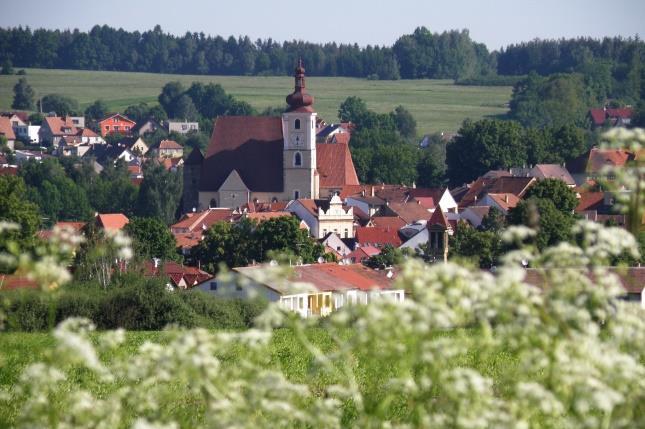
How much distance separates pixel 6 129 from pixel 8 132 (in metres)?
1.11

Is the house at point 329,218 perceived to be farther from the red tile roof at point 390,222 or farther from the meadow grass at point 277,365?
the meadow grass at point 277,365

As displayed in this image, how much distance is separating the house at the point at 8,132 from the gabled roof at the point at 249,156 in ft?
184

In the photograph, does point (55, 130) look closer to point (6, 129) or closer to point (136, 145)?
point (6, 129)

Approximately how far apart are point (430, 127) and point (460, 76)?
54.5 metres

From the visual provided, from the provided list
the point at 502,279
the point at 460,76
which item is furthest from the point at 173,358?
the point at 460,76

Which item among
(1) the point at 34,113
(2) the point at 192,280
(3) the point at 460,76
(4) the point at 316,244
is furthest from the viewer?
(3) the point at 460,76

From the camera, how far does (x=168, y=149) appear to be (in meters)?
134

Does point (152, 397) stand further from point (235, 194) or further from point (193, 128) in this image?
point (193, 128)

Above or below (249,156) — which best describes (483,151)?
below

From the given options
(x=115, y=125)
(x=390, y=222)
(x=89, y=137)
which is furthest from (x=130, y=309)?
(x=115, y=125)

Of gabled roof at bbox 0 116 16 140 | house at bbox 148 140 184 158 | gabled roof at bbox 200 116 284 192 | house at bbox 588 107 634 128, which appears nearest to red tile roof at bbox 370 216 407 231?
gabled roof at bbox 200 116 284 192

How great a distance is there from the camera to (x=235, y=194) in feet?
265

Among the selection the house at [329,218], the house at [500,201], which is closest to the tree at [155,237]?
the house at [329,218]

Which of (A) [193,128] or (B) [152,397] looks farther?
(A) [193,128]
